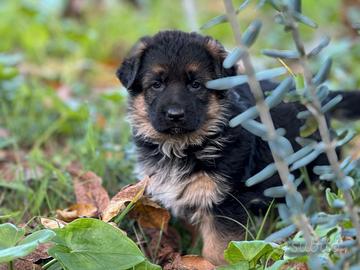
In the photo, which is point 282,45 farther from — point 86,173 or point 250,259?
point 250,259

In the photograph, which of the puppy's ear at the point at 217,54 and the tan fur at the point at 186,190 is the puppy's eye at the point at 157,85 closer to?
the puppy's ear at the point at 217,54

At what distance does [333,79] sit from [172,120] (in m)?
3.28

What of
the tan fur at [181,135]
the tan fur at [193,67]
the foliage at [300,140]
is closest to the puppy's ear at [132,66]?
the tan fur at [181,135]

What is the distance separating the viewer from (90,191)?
4133mm

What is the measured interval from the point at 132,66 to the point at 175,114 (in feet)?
1.71

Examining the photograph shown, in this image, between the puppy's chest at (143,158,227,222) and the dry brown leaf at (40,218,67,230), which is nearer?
the dry brown leaf at (40,218,67,230)

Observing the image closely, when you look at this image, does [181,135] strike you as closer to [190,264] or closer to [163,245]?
[163,245]

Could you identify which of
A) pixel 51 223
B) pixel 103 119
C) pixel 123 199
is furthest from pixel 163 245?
pixel 103 119

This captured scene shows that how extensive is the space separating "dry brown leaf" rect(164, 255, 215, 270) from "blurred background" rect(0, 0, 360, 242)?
0.81m

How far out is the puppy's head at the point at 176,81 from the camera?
12.3 ft

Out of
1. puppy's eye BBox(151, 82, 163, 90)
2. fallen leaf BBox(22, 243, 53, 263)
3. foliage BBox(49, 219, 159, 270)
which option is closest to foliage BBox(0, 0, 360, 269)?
foliage BBox(49, 219, 159, 270)

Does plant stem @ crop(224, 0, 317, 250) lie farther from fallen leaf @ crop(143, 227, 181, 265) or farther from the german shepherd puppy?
fallen leaf @ crop(143, 227, 181, 265)

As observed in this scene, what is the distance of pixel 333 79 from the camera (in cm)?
659

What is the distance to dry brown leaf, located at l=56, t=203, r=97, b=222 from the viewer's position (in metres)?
3.74
